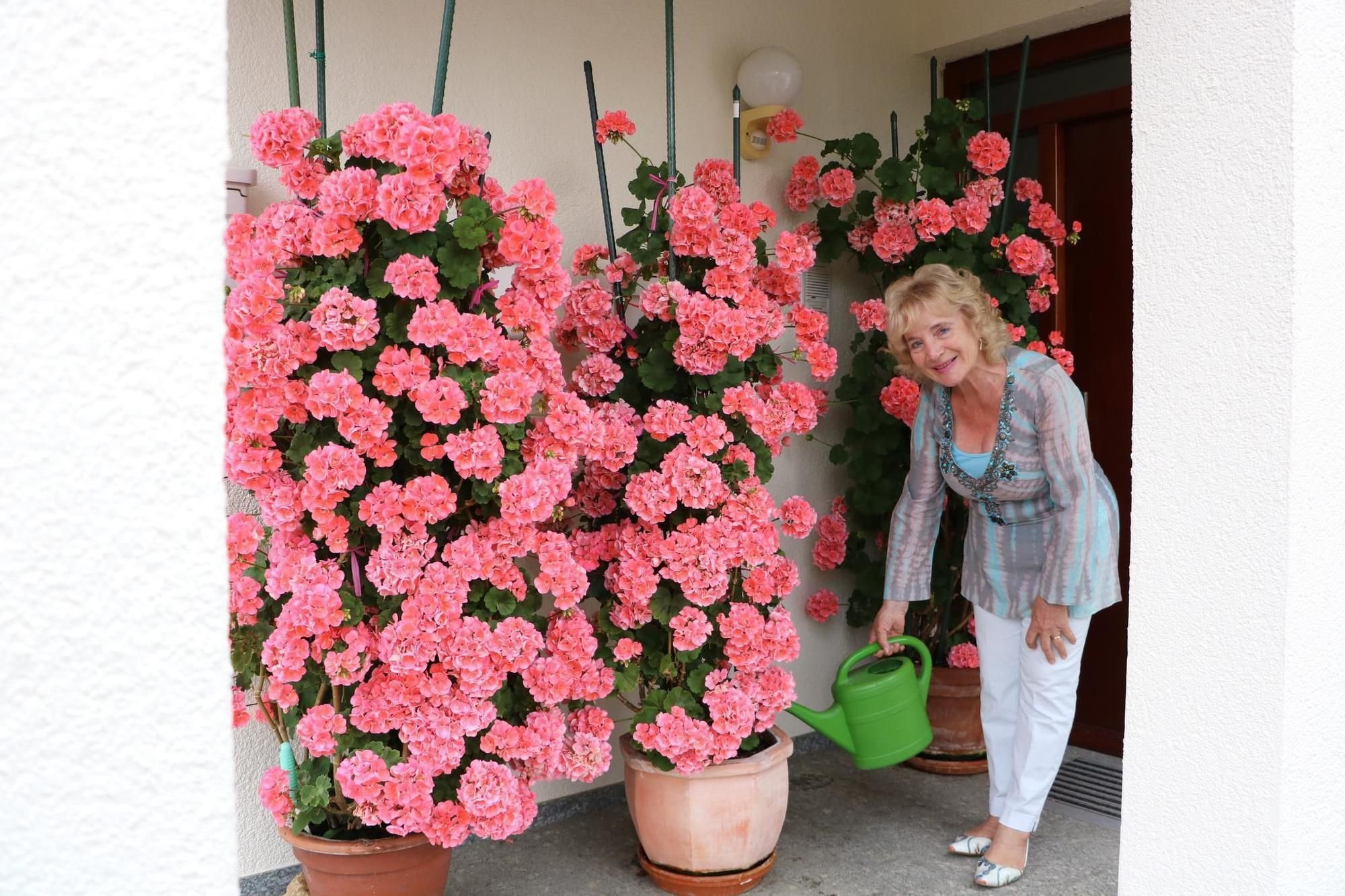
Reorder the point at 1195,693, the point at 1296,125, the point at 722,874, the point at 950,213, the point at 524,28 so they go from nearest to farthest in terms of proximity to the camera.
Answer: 1. the point at 1296,125
2. the point at 1195,693
3. the point at 722,874
4. the point at 524,28
5. the point at 950,213

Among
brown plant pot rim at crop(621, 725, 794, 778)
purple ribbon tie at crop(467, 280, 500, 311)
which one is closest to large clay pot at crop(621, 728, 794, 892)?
brown plant pot rim at crop(621, 725, 794, 778)

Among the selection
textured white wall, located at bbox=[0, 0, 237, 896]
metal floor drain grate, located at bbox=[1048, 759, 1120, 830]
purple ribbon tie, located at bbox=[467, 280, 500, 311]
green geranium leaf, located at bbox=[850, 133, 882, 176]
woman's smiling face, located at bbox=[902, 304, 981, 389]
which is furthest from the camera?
green geranium leaf, located at bbox=[850, 133, 882, 176]

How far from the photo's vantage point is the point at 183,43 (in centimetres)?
90

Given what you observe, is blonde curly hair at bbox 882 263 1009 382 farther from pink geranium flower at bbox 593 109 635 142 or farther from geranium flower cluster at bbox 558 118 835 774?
pink geranium flower at bbox 593 109 635 142

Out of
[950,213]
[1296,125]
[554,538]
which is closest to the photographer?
[1296,125]

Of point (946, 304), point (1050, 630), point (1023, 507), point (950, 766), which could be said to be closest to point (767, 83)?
point (946, 304)

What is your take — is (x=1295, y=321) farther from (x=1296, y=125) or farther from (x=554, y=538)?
(x=554, y=538)

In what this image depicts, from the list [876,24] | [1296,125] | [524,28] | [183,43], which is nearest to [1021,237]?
[876,24]

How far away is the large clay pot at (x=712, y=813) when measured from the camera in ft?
9.12

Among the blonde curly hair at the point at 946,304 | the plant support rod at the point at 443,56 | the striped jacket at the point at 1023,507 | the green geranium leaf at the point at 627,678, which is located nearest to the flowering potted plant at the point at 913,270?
the striped jacket at the point at 1023,507

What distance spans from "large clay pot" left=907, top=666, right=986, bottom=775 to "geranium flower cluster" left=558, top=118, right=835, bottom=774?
Result: 1.12m

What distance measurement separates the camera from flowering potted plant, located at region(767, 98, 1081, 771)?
3.62 m

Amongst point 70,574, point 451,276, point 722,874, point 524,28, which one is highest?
point 524,28

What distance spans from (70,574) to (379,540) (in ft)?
4.79
